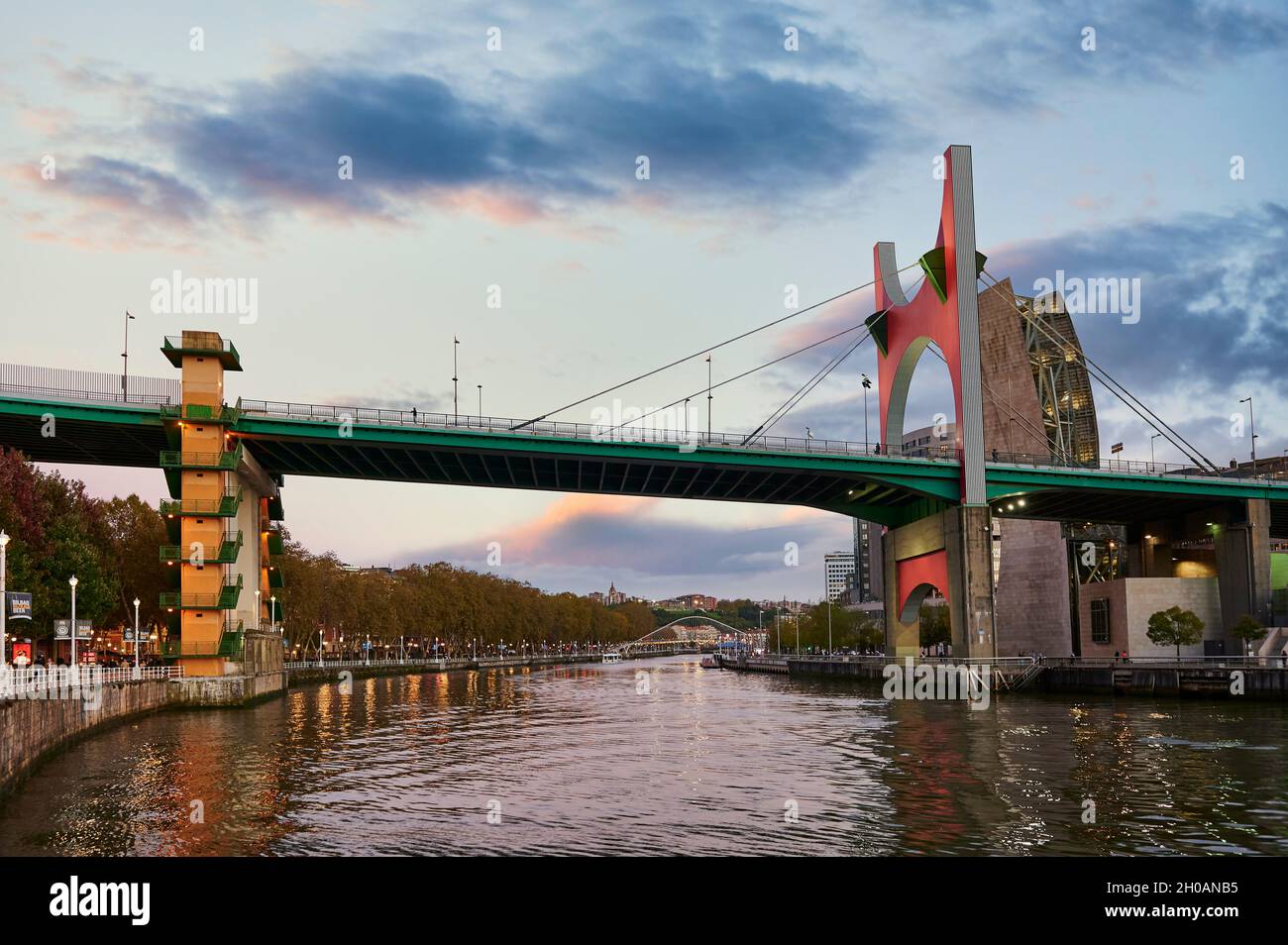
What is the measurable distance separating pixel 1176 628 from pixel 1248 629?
16.2ft

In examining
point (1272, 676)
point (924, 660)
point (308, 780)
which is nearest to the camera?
point (308, 780)

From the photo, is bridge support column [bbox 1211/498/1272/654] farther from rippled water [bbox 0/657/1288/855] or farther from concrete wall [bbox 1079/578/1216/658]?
rippled water [bbox 0/657/1288/855]

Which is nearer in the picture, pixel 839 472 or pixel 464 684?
pixel 839 472

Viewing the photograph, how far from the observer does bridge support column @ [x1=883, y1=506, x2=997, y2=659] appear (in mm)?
80625

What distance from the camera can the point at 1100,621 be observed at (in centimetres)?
9769

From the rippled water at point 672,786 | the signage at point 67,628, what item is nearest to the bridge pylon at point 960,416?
the rippled water at point 672,786

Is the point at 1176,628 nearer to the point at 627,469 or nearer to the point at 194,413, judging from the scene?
the point at 627,469

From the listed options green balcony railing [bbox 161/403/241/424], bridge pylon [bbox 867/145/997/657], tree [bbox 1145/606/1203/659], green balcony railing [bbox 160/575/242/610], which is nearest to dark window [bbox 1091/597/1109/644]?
tree [bbox 1145/606/1203/659]

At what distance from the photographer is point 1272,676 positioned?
62.2m

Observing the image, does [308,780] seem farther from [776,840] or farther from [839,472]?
[839,472]

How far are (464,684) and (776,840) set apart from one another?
87.2 metres

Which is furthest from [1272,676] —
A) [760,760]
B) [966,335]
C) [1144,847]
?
[1144,847]
